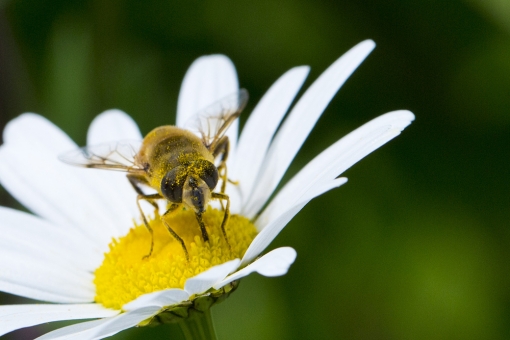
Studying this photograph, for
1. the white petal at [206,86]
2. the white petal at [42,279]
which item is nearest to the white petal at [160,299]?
the white petal at [42,279]

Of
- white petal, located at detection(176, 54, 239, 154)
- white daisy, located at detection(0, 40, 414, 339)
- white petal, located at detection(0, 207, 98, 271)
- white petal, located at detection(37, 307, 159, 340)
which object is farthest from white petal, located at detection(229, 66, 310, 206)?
white petal, located at detection(37, 307, 159, 340)

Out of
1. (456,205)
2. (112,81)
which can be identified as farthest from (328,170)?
(112,81)

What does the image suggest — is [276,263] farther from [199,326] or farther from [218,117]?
[218,117]

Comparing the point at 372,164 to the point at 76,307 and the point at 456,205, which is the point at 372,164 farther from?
the point at 76,307

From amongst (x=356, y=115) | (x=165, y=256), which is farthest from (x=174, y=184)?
(x=356, y=115)

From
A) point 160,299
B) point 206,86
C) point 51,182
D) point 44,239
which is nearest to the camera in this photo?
point 160,299

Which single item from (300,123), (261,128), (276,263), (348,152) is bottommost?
(276,263)
